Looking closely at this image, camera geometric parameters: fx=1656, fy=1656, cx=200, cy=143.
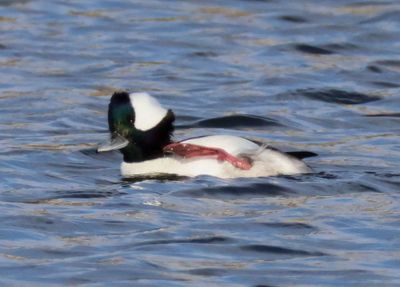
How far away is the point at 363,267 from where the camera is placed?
9.30 m

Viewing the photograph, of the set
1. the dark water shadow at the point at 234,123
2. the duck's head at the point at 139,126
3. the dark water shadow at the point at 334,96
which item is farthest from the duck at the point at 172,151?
the dark water shadow at the point at 334,96

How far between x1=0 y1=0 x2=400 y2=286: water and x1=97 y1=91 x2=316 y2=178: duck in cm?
12

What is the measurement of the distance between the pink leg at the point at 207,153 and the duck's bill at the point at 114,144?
43cm

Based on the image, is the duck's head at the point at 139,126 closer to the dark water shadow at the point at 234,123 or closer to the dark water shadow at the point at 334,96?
the dark water shadow at the point at 234,123

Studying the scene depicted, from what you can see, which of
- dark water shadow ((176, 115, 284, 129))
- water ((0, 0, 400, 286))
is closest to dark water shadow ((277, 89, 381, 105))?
water ((0, 0, 400, 286))

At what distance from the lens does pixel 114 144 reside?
12219mm

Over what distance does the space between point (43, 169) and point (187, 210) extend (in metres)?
2.12

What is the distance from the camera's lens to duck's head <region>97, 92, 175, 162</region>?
12.2 meters

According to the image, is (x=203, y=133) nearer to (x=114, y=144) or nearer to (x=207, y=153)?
(x=114, y=144)

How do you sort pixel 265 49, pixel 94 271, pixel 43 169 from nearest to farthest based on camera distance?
pixel 94 271
pixel 43 169
pixel 265 49

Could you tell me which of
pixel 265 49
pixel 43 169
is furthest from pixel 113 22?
pixel 43 169

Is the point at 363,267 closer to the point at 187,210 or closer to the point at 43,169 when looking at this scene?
the point at 187,210

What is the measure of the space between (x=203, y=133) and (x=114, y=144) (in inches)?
97.4

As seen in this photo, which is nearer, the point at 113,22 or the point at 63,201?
the point at 63,201
